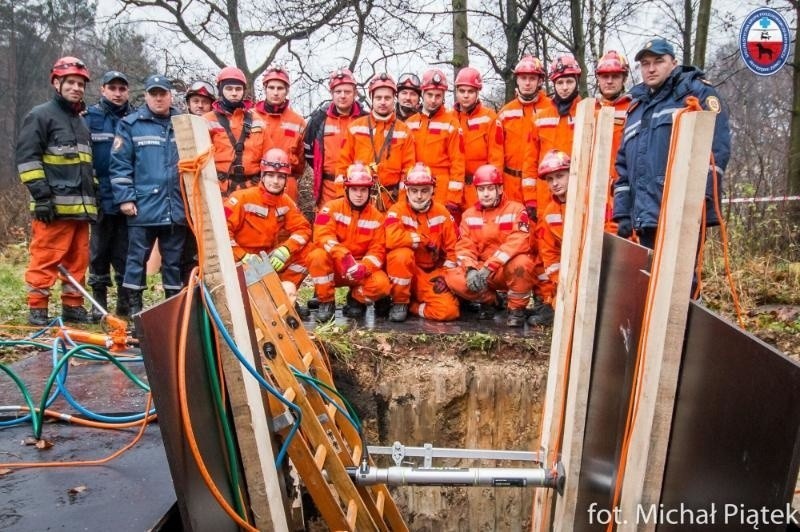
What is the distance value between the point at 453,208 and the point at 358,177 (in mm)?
1245

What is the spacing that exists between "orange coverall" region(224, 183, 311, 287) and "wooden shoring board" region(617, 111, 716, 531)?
166 inches

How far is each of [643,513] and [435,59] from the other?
451 inches

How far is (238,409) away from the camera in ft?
7.91

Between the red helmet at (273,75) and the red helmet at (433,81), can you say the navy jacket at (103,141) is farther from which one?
the red helmet at (433,81)

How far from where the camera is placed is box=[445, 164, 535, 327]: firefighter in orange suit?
552 cm

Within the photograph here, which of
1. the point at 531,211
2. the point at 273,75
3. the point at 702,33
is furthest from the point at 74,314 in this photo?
the point at 702,33

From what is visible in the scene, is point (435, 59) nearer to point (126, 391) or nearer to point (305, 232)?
point (305, 232)

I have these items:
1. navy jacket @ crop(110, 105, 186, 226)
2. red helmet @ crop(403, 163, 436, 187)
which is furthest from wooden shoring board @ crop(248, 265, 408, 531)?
navy jacket @ crop(110, 105, 186, 226)

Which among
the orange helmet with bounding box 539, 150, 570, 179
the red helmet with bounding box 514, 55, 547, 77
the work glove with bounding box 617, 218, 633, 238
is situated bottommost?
the work glove with bounding box 617, 218, 633, 238

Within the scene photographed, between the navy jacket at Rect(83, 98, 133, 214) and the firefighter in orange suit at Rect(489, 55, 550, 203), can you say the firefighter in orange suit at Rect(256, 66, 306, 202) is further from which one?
the firefighter in orange suit at Rect(489, 55, 550, 203)

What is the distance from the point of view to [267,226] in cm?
580

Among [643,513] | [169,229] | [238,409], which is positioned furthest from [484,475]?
[169,229]

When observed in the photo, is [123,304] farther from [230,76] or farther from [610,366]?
[610,366]

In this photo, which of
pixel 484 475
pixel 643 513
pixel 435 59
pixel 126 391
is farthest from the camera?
pixel 435 59
